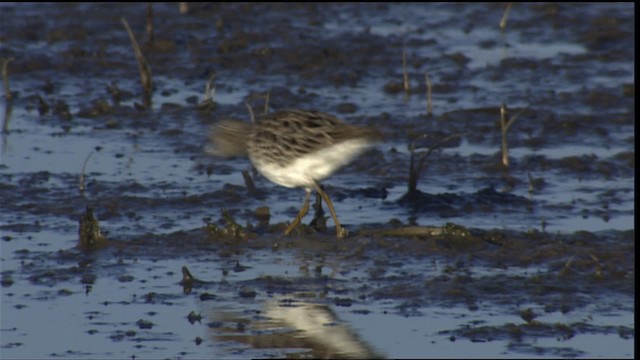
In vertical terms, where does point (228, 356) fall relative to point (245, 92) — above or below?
below

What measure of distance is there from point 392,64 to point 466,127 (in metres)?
2.61

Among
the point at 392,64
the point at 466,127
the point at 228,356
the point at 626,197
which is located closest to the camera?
the point at 228,356

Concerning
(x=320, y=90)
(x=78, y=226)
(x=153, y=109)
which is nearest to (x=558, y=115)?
(x=320, y=90)

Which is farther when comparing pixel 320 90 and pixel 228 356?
pixel 320 90

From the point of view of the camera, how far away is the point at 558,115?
13164mm

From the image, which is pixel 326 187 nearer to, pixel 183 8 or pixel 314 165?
pixel 314 165

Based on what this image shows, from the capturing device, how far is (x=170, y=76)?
1487 centimetres

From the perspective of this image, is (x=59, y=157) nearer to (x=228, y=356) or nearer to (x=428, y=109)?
(x=428, y=109)

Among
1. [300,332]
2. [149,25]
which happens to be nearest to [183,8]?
[149,25]

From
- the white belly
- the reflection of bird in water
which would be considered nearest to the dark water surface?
the reflection of bird in water

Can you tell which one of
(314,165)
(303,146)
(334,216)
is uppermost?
(303,146)

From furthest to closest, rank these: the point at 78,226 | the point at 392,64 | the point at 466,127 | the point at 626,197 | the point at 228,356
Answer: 1. the point at 392,64
2. the point at 466,127
3. the point at 626,197
4. the point at 78,226
5. the point at 228,356

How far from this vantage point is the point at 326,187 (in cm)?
1122

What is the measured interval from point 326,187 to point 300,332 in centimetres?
351
